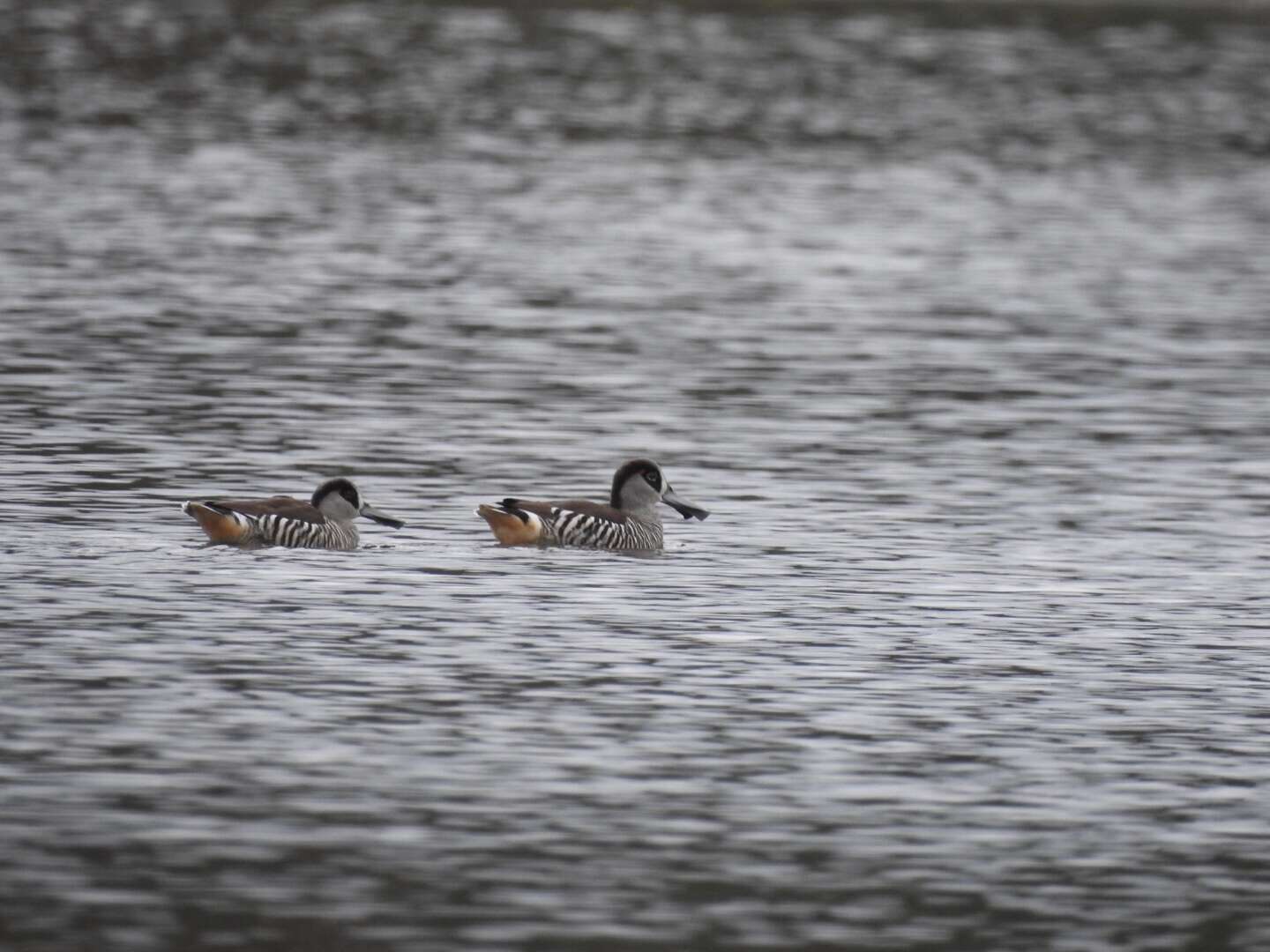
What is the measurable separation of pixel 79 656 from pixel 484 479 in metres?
7.02

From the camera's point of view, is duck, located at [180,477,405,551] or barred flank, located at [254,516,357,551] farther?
barred flank, located at [254,516,357,551]

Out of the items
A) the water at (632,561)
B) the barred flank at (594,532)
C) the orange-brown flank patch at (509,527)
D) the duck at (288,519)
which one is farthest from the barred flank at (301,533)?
the barred flank at (594,532)

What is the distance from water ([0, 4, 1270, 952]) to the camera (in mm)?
11430

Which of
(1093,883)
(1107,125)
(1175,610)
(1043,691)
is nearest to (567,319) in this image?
(1175,610)

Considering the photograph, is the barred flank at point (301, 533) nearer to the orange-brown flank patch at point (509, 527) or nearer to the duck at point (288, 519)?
the duck at point (288, 519)

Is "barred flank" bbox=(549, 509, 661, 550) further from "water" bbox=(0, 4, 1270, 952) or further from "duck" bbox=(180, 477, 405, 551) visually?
"duck" bbox=(180, 477, 405, 551)

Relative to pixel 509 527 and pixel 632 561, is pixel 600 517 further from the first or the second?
pixel 509 527

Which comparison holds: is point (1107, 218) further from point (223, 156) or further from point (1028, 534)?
point (1028, 534)

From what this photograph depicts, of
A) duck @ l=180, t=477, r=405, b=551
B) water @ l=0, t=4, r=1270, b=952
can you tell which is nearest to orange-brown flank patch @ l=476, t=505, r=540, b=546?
water @ l=0, t=4, r=1270, b=952

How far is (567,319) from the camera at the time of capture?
3183 centimetres

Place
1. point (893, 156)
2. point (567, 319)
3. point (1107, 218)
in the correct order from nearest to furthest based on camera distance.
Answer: point (567, 319) → point (1107, 218) → point (893, 156)

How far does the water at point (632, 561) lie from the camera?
11430 millimetres

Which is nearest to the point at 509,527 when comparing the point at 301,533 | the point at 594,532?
→ the point at 594,532

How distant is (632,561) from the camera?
60.9 ft
